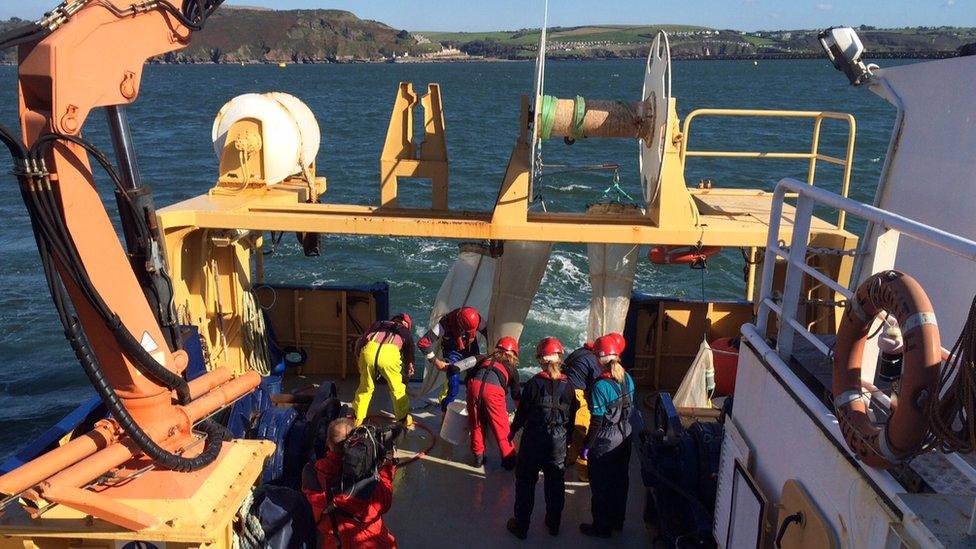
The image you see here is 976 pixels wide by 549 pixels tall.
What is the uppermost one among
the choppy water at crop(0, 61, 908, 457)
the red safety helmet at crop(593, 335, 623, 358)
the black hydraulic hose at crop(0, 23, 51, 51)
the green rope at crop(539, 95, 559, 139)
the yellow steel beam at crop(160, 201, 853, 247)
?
the black hydraulic hose at crop(0, 23, 51, 51)

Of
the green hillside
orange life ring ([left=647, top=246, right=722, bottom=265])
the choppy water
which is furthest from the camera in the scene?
the green hillside

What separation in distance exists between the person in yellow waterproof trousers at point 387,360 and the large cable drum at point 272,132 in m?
2.04

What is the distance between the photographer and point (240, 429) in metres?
6.00

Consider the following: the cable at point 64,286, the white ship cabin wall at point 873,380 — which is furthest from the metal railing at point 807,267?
the cable at point 64,286

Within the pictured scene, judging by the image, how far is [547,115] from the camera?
20.5ft

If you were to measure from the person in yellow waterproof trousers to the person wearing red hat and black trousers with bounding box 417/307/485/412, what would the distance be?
1.29 feet

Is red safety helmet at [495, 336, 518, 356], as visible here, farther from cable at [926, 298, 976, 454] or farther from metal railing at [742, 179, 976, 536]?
cable at [926, 298, 976, 454]

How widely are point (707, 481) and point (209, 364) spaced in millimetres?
4816

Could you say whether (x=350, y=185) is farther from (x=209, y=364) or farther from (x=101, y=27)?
(x=101, y=27)

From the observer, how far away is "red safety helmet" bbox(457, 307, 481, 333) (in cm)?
746

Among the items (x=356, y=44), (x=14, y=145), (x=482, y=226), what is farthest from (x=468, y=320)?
(x=356, y=44)

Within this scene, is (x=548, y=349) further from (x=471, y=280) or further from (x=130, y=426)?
Result: (x=471, y=280)

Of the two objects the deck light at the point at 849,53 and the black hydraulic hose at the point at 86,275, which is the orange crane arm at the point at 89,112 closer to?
the black hydraulic hose at the point at 86,275

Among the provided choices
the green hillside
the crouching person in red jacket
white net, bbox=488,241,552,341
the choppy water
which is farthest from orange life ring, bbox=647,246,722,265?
the green hillside
